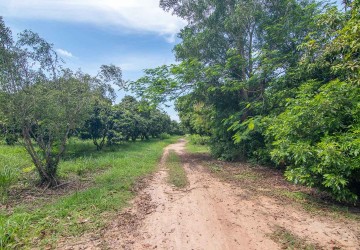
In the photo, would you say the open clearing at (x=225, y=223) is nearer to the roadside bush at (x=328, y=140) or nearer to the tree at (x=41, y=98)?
the roadside bush at (x=328, y=140)

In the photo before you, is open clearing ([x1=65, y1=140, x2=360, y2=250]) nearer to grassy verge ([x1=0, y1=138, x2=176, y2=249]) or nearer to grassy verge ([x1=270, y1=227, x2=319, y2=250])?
grassy verge ([x1=270, y1=227, x2=319, y2=250])

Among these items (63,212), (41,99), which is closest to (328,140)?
(63,212)

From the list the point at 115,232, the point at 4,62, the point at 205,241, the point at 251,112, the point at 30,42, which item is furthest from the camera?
the point at 251,112

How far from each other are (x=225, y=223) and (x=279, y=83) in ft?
23.1

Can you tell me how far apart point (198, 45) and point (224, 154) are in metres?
5.95

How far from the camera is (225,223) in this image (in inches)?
162

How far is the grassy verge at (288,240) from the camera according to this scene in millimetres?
3299

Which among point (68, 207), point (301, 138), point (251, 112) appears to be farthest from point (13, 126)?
point (251, 112)

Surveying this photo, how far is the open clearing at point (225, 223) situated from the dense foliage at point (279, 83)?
793 millimetres

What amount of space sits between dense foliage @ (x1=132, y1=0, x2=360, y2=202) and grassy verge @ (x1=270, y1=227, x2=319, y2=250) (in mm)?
1734

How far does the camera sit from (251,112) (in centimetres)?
1145

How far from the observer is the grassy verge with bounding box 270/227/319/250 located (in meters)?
3.30

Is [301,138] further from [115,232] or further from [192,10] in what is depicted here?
[192,10]

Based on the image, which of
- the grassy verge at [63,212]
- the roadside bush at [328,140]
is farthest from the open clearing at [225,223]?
the roadside bush at [328,140]
